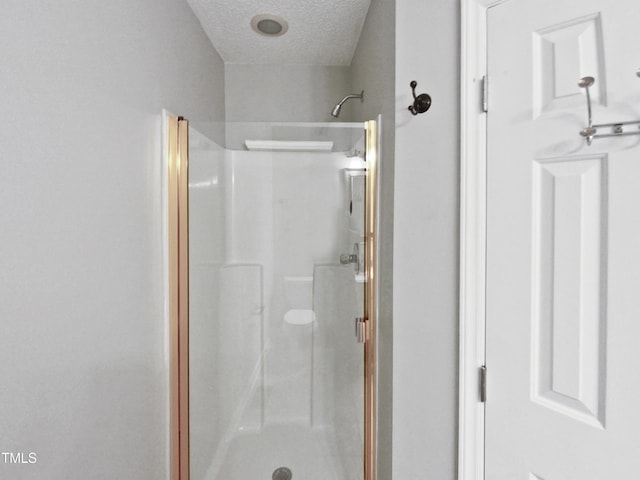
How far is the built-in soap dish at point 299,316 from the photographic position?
154cm

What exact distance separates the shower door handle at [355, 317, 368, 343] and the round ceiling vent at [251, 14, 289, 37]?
58.3 inches

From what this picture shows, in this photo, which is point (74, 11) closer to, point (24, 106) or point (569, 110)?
point (24, 106)

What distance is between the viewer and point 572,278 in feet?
2.39

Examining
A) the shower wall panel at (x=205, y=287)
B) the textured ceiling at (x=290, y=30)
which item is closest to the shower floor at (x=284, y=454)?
the shower wall panel at (x=205, y=287)

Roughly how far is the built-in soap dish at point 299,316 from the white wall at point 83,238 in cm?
56

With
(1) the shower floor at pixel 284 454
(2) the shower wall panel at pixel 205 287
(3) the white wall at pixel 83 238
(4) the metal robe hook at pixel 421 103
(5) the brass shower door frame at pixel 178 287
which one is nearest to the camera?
(3) the white wall at pixel 83 238

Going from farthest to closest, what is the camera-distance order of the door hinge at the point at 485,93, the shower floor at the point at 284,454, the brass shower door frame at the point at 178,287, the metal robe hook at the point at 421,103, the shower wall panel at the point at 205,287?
the shower floor at the point at 284,454 → the shower wall panel at the point at 205,287 → the brass shower door frame at the point at 178,287 → the metal robe hook at the point at 421,103 → the door hinge at the point at 485,93

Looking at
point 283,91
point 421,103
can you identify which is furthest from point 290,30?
point 421,103

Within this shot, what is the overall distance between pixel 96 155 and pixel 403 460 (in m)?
1.30

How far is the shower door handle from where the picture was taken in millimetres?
1345

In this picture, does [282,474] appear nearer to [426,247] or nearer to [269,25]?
[426,247]

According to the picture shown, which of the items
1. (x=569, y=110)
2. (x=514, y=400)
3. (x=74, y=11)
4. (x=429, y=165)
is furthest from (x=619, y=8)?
(x=74, y=11)

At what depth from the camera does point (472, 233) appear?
89 centimetres

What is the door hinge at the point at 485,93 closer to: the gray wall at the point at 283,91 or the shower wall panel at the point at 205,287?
the shower wall panel at the point at 205,287
